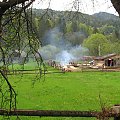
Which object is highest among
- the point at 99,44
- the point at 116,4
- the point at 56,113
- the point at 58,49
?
the point at 99,44

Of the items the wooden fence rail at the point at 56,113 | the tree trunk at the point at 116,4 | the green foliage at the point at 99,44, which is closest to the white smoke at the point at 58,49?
the green foliage at the point at 99,44

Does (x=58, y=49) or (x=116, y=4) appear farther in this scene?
(x=58, y=49)

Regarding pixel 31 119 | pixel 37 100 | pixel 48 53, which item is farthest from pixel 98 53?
pixel 31 119

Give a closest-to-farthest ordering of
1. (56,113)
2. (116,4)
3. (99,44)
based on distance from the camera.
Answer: (116,4), (56,113), (99,44)

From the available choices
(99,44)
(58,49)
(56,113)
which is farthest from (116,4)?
(58,49)

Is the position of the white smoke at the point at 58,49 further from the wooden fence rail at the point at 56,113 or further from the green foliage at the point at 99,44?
the wooden fence rail at the point at 56,113

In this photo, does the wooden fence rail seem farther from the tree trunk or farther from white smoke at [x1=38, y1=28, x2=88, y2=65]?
white smoke at [x1=38, y1=28, x2=88, y2=65]

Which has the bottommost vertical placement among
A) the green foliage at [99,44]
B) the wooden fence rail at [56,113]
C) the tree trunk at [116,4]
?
the wooden fence rail at [56,113]

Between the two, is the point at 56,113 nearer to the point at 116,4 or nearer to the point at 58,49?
the point at 116,4

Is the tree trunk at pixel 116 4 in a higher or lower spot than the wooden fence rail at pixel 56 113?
higher

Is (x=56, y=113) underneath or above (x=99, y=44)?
underneath

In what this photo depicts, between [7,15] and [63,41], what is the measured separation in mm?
126764

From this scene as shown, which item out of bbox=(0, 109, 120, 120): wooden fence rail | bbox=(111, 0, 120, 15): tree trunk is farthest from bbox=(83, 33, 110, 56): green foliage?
bbox=(111, 0, 120, 15): tree trunk

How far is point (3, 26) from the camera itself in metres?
4.05
